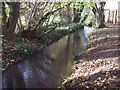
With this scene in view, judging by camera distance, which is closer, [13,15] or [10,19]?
[13,15]

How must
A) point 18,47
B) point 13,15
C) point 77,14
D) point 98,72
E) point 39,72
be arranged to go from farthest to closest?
point 77,14 < point 13,15 < point 18,47 < point 39,72 < point 98,72

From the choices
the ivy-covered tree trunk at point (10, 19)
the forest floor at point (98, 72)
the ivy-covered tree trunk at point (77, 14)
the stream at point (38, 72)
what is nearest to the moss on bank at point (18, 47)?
the stream at point (38, 72)

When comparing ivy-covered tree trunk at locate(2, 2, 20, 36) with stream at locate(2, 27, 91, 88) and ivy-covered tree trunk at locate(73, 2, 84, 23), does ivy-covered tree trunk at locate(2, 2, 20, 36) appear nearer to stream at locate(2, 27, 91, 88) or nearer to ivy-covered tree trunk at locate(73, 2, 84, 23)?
stream at locate(2, 27, 91, 88)

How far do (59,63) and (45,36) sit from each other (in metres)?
5.92

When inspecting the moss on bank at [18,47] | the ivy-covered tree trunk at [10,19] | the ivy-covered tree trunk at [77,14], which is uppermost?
the ivy-covered tree trunk at [10,19]

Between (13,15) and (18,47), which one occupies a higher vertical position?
(13,15)

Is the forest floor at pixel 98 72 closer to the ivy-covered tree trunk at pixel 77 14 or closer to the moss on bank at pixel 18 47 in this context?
the moss on bank at pixel 18 47

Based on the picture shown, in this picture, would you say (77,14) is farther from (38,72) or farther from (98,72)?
(98,72)

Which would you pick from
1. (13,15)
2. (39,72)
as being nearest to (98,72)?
(39,72)

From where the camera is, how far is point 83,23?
30.4 meters

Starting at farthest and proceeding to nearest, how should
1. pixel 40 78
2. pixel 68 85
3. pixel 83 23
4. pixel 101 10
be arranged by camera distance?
pixel 83 23 < pixel 101 10 < pixel 40 78 < pixel 68 85

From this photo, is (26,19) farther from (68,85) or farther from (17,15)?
(68,85)

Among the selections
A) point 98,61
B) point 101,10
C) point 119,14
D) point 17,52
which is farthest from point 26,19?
point 119,14

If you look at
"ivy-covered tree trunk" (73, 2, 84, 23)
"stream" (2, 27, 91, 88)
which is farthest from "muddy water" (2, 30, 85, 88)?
"ivy-covered tree trunk" (73, 2, 84, 23)
